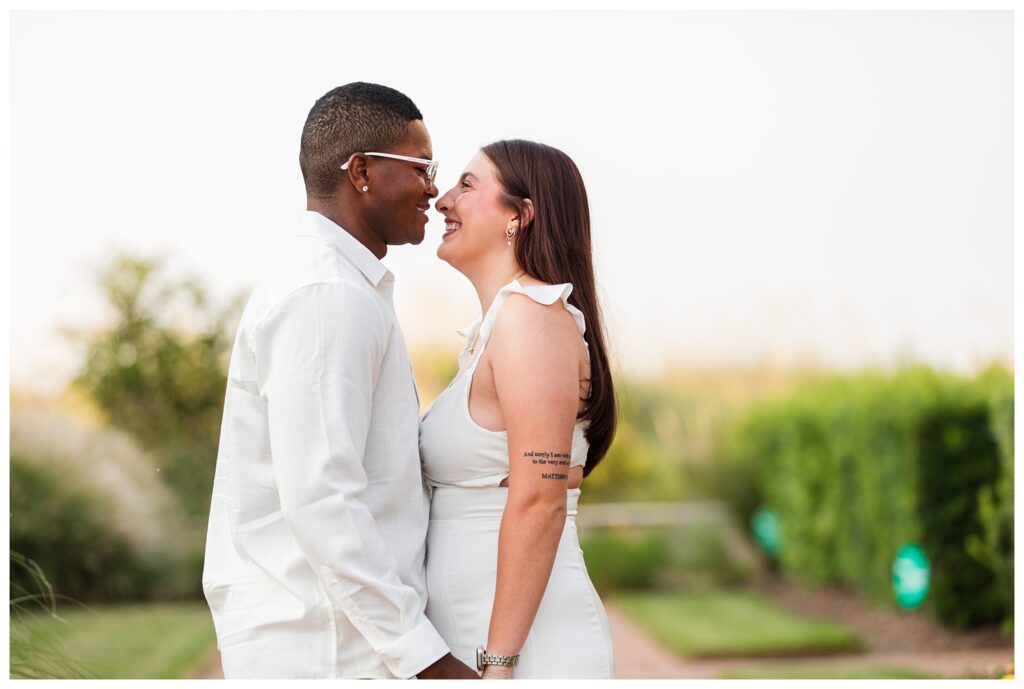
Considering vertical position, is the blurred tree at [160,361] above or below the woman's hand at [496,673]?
below

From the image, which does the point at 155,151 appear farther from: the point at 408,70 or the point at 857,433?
the point at 857,433

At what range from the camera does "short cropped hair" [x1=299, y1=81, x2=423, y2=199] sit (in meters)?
2.64

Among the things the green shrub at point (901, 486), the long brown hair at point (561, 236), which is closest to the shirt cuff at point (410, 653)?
the long brown hair at point (561, 236)

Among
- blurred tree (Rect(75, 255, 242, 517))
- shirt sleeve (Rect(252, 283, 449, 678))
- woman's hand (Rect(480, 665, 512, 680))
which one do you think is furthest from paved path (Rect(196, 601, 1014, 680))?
shirt sleeve (Rect(252, 283, 449, 678))

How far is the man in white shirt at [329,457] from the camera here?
2.25m

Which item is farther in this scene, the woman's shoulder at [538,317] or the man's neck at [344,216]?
the man's neck at [344,216]

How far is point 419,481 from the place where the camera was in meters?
2.55

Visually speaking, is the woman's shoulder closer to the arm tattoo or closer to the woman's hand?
the arm tattoo

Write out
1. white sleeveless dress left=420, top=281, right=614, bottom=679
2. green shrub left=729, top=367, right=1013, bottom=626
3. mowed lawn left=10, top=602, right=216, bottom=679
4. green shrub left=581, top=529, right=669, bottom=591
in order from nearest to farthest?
white sleeveless dress left=420, top=281, right=614, bottom=679, mowed lawn left=10, top=602, right=216, bottom=679, green shrub left=729, top=367, right=1013, bottom=626, green shrub left=581, top=529, right=669, bottom=591

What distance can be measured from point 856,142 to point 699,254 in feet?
9.80

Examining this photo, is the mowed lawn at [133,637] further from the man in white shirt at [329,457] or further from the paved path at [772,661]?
the paved path at [772,661]

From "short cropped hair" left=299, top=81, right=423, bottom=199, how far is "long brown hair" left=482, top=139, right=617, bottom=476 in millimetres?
325

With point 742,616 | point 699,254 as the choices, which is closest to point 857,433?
point 742,616

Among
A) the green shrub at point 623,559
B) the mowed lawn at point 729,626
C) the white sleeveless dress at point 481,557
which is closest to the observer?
the white sleeveless dress at point 481,557
